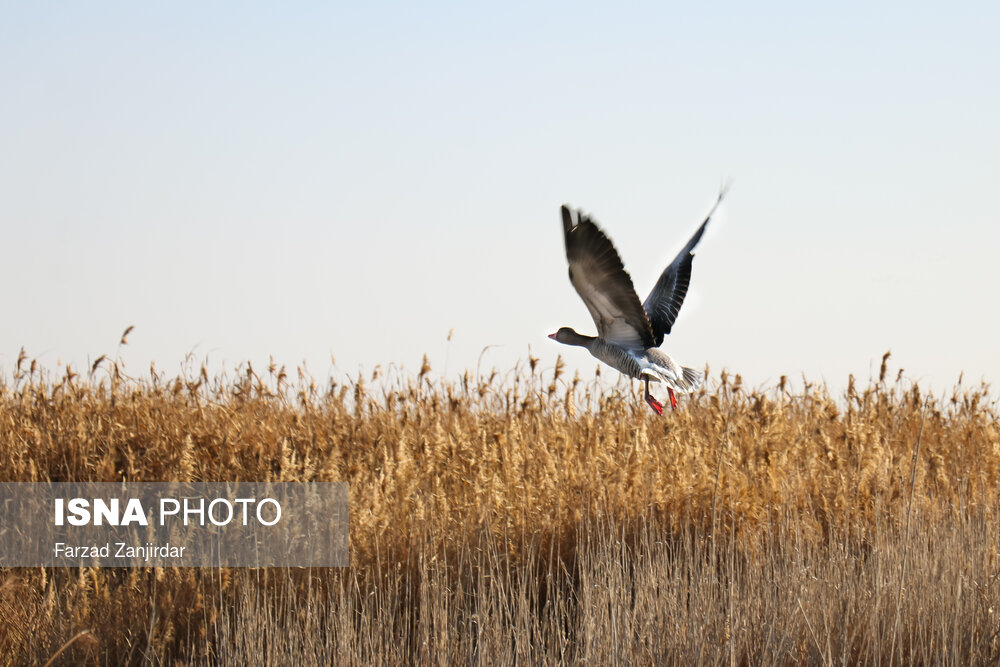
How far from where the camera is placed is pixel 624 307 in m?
4.27

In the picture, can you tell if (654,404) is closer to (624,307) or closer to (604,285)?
(624,307)

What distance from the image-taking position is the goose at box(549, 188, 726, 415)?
4055 millimetres

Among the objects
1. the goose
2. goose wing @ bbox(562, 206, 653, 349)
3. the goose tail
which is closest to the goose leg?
the goose

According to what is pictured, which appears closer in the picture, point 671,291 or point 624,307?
point 624,307

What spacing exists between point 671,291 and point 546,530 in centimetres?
134

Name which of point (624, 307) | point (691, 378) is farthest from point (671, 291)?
point (624, 307)

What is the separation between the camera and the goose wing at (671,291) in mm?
4941

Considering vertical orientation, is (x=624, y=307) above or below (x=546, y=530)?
above

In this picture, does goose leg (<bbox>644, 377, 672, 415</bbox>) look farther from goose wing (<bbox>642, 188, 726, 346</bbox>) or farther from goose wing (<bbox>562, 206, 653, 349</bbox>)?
goose wing (<bbox>642, 188, 726, 346</bbox>)

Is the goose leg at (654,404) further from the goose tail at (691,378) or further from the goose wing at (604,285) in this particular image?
the goose tail at (691,378)

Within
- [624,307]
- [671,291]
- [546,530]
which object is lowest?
[546,530]

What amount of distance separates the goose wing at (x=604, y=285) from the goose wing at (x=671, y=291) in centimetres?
40

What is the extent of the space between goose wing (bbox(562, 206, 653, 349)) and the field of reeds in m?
0.55

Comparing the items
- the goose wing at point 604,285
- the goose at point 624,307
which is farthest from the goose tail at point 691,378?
the goose wing at point 604,285
